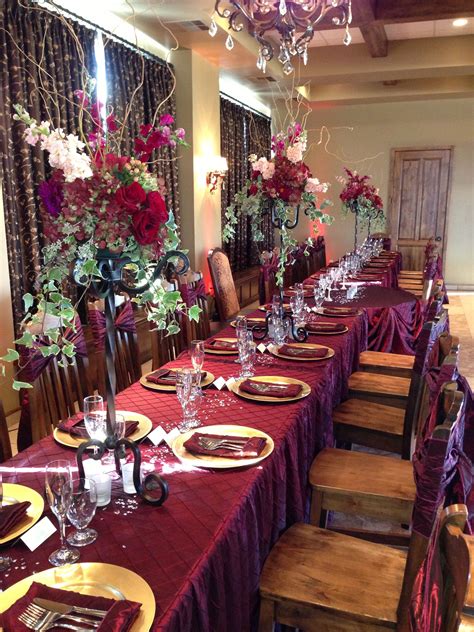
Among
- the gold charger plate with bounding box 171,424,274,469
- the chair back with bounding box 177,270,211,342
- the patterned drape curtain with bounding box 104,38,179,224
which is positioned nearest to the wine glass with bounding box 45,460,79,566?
the gold charger plate with bounding box 171,424,274,469

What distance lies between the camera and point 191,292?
3.27m

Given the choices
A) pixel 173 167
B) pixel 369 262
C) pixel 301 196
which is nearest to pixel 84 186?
pixel 301 196

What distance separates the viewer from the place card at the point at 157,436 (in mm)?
1657

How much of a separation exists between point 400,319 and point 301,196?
195cm

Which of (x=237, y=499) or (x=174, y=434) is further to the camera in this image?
(x=174, y=434)

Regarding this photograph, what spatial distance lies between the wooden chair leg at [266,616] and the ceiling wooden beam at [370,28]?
4967mm

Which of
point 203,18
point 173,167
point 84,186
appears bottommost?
point 84,186

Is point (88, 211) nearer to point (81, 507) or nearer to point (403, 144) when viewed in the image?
point (81, 507)

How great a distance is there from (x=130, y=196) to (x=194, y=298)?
199 cm

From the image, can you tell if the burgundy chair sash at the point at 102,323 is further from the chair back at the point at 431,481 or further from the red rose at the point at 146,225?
the chair back at the point at 431,481

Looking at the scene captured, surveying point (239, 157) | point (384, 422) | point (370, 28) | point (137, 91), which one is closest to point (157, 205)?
point (384, 422)

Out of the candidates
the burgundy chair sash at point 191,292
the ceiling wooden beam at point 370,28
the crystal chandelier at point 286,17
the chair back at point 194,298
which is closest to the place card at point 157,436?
the chair back at point 194,298

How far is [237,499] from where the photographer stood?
1359 millimetres

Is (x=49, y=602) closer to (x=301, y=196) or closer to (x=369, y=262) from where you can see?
(x=301, y=196)
